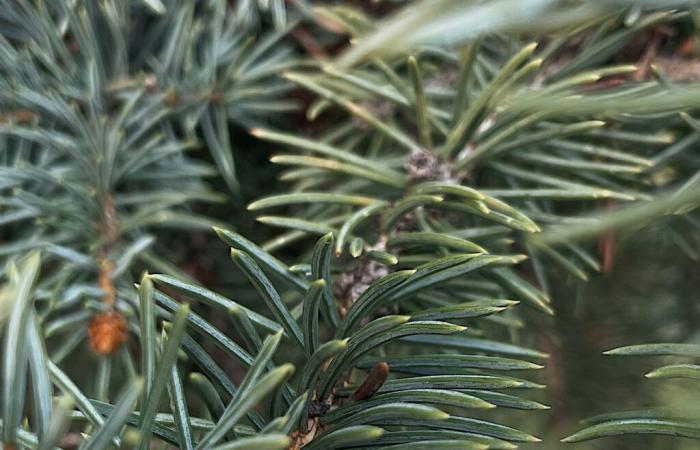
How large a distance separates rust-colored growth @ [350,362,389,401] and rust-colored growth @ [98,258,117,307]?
0.50ft

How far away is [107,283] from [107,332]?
24 millimetres

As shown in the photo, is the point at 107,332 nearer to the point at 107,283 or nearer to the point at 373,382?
the point at 107,283

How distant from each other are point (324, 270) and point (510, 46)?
0.61 feet

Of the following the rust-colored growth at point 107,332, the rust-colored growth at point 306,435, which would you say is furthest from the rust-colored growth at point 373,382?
the rust-colored growth at point 107,332

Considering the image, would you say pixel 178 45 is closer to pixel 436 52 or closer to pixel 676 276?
pixel 436 52

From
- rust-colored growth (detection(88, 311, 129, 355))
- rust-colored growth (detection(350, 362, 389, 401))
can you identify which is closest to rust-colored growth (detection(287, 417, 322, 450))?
rust-colored growth (detection(350, 362, 389, 401))

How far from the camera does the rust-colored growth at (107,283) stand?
1.03 ft

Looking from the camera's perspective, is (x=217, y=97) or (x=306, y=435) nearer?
(x=306, y=435)

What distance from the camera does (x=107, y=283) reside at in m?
0.32

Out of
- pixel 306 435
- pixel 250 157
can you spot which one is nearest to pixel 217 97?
pixel 250 157

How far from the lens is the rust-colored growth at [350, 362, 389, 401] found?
0.20 m

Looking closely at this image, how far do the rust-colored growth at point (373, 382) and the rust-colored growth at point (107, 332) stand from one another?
0.48ft

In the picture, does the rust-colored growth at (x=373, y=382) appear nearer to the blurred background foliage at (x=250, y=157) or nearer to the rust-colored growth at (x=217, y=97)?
the blurred background foliage at (x=250, y=157)

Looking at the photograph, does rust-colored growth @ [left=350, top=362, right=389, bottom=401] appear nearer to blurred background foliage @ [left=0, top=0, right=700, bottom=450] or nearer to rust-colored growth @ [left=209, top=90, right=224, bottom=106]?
blurred background foliage @ [left=0, top=0, right=700, bottom=450]
